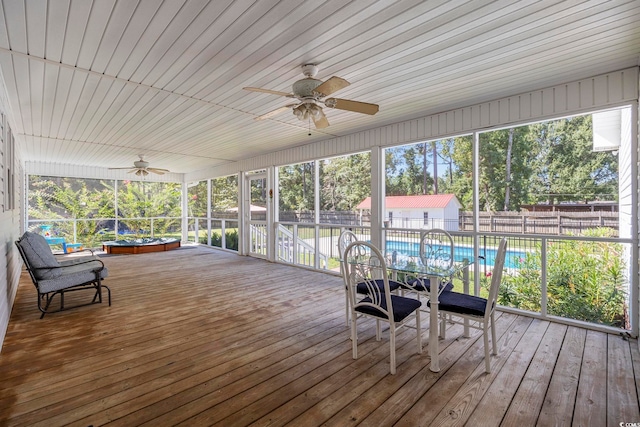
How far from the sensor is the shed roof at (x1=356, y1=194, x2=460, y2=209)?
4.73 m

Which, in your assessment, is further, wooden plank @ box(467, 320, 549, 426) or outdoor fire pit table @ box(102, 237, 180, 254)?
outdoor fire pit table @ box(102, 237, 180, 254)

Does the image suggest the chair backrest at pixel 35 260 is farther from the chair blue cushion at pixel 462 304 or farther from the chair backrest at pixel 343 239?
the chair blue cushion at pixel 462 304

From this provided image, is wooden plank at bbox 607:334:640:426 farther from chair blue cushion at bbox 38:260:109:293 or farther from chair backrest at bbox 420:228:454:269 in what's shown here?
chair blue cushion at bbox 38:260:109:293

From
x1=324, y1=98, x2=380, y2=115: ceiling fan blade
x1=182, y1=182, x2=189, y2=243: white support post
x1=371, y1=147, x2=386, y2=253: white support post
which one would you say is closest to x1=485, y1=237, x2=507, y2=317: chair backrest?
x1=324, y1=98, x2=380, y2=115: ceiling fan blade

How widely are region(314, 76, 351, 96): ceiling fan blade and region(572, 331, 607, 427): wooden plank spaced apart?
8.80 feet

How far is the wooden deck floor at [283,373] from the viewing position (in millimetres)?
A: 1800

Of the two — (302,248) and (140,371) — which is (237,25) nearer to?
(140,371)

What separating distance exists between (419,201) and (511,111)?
1923 millimetres

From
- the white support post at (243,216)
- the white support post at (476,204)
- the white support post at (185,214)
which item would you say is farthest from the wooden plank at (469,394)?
the white support post at (185,214)

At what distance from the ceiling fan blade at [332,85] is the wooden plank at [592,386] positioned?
8.80 ft

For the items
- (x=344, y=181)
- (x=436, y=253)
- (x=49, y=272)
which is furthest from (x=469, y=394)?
(x=344, y=181)

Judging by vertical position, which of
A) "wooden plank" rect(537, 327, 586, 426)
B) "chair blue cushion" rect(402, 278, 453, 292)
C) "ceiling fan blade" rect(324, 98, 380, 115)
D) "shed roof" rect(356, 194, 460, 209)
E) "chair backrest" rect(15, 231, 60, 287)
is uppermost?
"ceiling fan blade" rect(324, 98, 380, 115)

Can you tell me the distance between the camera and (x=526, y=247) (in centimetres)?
375

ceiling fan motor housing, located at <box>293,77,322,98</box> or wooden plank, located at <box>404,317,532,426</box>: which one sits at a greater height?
ceiling fan motor housing, located at <box>293,77,322,98</box>
